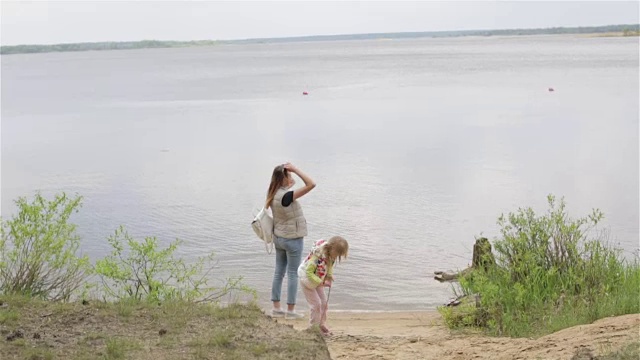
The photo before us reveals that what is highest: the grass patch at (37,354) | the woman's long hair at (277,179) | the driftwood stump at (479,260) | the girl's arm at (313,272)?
the woman's long hair at (277,179)

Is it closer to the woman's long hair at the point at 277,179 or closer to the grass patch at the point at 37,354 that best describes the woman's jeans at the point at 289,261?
the woman's long hair at the point at 277,179

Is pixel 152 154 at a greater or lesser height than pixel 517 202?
greater

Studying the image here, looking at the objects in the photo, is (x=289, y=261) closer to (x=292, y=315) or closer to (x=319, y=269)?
(x=292, y=315)

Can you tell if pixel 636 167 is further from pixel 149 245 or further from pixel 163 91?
pixel 163 91

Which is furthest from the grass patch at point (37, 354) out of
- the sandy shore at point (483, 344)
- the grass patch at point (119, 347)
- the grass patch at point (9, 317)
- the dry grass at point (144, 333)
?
the sandy shore at point (483, 344)

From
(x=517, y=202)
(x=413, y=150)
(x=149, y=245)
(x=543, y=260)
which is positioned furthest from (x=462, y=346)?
(x=413, y=150)

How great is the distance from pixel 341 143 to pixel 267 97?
24846mm

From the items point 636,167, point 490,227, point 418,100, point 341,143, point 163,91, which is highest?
point 163,91

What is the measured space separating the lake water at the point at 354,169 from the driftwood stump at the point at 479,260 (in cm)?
25

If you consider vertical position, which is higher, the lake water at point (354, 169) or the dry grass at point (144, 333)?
the lake water at point (354, 169)

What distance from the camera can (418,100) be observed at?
4691cm

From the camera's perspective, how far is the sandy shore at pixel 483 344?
257 inches

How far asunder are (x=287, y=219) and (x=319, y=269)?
37.7 inches

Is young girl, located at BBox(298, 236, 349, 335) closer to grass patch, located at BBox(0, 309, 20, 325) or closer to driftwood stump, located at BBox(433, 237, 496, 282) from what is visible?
Answer: driftwood stump, located at BBox(433, 237, 496, 282)
